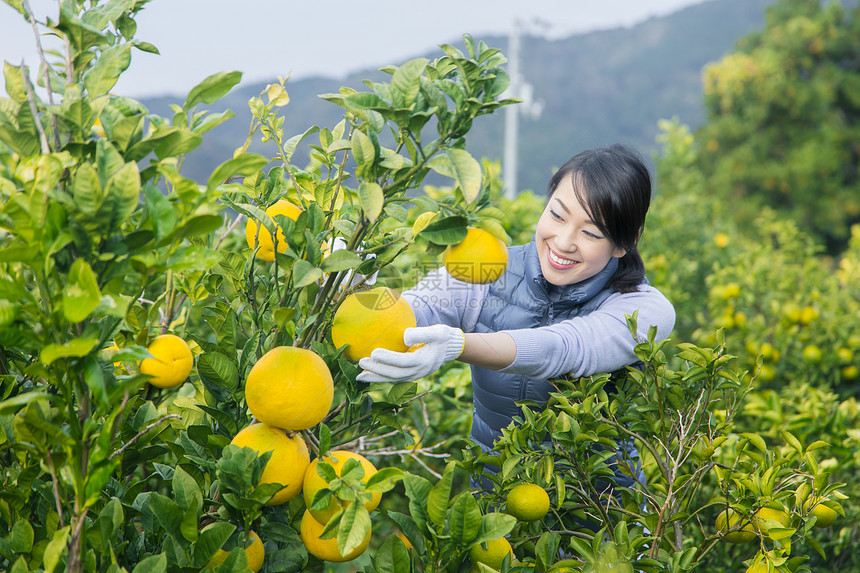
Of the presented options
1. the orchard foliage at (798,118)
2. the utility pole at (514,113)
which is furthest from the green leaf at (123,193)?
the orchard foliage at (798,118)

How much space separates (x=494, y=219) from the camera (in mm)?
895

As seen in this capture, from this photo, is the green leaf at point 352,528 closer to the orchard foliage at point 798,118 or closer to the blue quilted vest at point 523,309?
the blue quilted vest at point 523,309

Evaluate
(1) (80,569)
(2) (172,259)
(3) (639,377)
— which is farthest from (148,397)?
(3) (639,377)

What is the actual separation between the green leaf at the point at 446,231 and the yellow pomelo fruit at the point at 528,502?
1.34ft

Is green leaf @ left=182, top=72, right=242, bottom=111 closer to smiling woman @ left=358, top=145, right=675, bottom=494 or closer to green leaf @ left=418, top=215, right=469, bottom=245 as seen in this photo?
green leaf @ left=418, top=215, right=469, bottom=245

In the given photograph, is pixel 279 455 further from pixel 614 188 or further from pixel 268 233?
pixel 614 188

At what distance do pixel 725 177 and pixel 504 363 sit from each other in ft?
27.0

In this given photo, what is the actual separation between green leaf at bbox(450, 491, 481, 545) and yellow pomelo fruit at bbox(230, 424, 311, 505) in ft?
0.69

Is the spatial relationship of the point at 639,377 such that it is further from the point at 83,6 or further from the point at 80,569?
the point at 83,6

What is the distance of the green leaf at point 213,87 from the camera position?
2.46ft

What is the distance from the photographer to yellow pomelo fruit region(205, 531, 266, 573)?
2.70 feet

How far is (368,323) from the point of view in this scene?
924 millimetres

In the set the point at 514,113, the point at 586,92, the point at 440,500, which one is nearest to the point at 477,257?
the point at 440,500

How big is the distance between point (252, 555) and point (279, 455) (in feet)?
0.50
